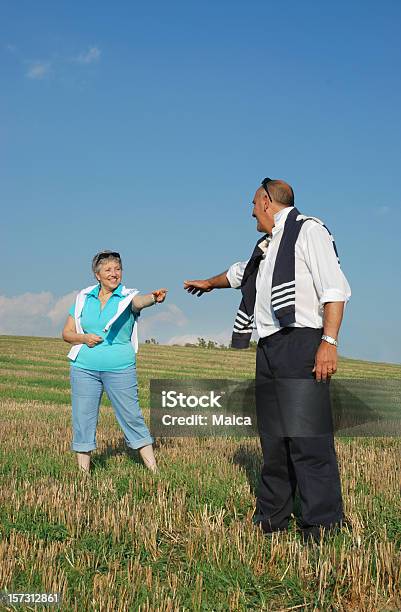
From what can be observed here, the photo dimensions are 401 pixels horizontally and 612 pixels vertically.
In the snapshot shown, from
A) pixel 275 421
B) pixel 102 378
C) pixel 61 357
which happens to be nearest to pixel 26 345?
pixel 61 357

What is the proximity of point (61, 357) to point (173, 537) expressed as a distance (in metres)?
29.7

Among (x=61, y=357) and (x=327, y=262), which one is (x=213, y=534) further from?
(x=61, y=357)

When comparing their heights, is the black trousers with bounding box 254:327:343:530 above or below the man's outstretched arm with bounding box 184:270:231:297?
below

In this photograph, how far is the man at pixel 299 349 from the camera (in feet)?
16.0

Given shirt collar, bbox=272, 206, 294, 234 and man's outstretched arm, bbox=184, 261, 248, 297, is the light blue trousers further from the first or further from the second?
shirt collar, bbox=272, 206, 294, 234

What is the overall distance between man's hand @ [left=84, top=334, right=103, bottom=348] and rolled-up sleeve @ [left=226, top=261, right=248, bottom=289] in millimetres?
1885

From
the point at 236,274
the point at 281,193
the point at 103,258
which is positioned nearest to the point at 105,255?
the point at 103,258

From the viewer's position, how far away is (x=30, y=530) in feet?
17.4

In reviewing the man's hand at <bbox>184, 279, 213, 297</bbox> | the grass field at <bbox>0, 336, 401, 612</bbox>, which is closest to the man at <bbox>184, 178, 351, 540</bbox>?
the grass field at <bbox>0, 336, 401, 612</bbox>

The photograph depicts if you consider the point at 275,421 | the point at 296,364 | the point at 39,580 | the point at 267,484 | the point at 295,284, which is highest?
the point at 295,284

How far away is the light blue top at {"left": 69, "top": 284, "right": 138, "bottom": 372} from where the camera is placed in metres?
7.32

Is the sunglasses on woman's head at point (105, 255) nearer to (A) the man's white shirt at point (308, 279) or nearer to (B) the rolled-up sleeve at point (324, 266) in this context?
(A) the man's white shirt at point (308, 279)

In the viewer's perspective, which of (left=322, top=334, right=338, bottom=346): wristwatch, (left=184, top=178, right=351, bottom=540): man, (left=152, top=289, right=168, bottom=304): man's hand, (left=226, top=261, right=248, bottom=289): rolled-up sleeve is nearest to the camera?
(left=322, top=334, right=338, bottom=346): wristwatch

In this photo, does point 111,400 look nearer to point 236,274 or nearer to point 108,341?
point 108,341
